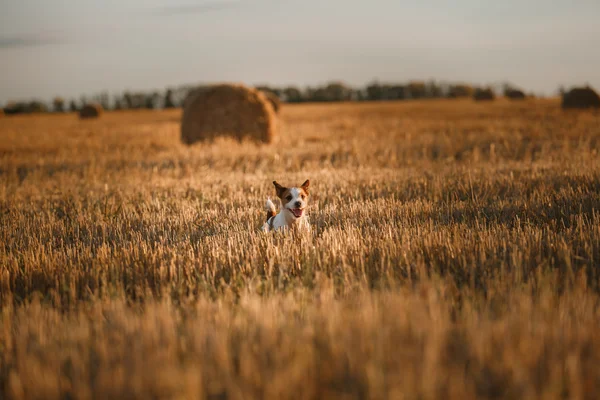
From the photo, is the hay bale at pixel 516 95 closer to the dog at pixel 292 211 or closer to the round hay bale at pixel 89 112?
the round hay bale at pixel 89 112

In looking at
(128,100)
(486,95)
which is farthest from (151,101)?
(486,95)

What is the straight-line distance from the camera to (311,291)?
13.0 feet

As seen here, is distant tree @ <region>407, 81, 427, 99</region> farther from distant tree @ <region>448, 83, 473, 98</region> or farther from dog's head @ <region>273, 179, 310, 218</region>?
dog's head @ <region>273, 179, 310, 218</region>

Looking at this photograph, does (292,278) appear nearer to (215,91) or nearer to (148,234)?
(148,234)

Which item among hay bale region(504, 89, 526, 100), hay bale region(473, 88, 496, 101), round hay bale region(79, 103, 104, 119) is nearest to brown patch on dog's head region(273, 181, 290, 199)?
round hay bale region(79, 103, 104, 119)

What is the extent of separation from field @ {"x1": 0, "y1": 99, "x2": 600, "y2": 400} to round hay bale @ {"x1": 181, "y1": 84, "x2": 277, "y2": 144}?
852 cm

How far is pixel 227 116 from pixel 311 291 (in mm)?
15700

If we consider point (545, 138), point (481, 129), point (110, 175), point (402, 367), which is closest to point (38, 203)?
point (110, 175)

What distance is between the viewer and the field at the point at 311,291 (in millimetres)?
2518

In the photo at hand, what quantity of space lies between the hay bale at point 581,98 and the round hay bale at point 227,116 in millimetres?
22200

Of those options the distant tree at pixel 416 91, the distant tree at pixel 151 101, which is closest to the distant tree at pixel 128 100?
the distant tree at pixel 151 101

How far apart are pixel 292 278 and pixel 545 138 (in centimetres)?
1402

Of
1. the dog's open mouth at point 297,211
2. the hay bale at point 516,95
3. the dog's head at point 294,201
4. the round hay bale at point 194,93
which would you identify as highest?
the hay bale at point 516,95

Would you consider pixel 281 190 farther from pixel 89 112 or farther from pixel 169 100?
pixel 169 100
